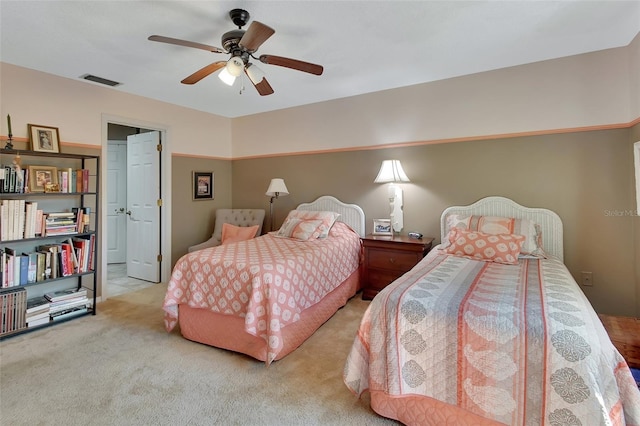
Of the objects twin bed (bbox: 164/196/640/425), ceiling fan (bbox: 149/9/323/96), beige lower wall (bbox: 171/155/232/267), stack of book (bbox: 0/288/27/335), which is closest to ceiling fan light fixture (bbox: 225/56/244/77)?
ceiling fan (bbox: 149/9/323/96)

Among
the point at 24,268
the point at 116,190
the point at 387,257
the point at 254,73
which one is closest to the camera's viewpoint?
the point at 254,73

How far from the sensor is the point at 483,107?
128 inches

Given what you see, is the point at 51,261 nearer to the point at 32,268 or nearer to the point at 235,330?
the point at 32,268

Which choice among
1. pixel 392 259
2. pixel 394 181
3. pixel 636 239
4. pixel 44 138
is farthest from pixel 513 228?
pixel 44 138

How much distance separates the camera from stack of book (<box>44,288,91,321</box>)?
2.98 meters

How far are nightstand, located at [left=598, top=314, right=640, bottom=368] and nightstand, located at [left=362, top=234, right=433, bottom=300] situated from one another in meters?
1.48

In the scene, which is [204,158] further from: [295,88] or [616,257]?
[616,257]

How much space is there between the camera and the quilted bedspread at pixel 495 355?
123 cm

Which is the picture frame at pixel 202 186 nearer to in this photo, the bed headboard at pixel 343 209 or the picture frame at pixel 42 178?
the bed headboard at pixel 343 209

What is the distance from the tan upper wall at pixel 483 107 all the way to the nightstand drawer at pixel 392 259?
136 cm

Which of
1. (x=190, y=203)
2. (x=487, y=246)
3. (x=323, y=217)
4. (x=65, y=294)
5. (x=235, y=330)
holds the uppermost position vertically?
(x=190, y=203)

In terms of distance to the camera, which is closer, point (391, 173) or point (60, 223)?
point (60, 223)

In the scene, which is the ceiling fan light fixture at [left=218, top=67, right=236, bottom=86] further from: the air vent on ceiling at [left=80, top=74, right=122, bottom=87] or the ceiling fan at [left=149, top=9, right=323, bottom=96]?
the air vent on ceiling at [left=80, top=74, right=122, bottom=87]

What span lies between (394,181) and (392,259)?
0.93 meters
